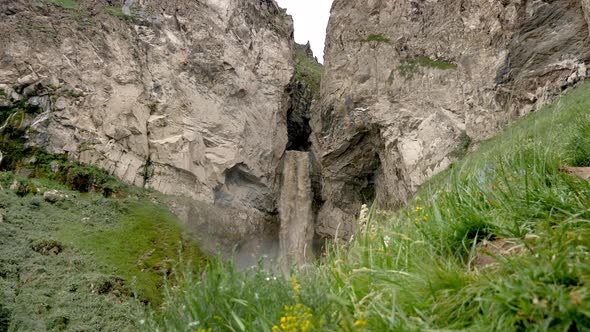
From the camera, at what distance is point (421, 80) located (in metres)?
28.1

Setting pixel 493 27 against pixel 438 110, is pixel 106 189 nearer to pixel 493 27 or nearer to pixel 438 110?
pixel 438 110

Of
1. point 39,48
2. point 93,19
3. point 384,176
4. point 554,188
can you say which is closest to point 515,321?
point 554,188

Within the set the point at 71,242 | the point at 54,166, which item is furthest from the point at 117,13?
the point at 71,242

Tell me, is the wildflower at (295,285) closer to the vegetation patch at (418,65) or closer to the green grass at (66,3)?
the vegetation patch at (418,65)

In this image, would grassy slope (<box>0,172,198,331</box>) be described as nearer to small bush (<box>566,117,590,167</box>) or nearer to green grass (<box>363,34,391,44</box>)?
small bush (<box>566,117,590,167</box>)

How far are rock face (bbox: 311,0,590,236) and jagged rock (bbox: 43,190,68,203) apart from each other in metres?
14.8

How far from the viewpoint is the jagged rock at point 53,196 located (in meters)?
22.6

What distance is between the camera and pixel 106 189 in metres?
26.2

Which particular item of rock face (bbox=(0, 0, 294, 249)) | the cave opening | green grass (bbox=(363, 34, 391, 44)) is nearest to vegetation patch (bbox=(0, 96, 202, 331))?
rock face (bbox=(0, 0, 294, 249))

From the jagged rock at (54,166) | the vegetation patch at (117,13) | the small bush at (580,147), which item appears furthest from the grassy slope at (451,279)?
the vegetation patch at (117,13)

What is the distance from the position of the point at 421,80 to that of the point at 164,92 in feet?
53.4

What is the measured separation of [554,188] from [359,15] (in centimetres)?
3178

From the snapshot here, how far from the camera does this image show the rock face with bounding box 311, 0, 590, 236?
73.7ft

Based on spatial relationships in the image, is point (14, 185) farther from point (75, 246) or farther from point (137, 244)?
point (137, 244)
